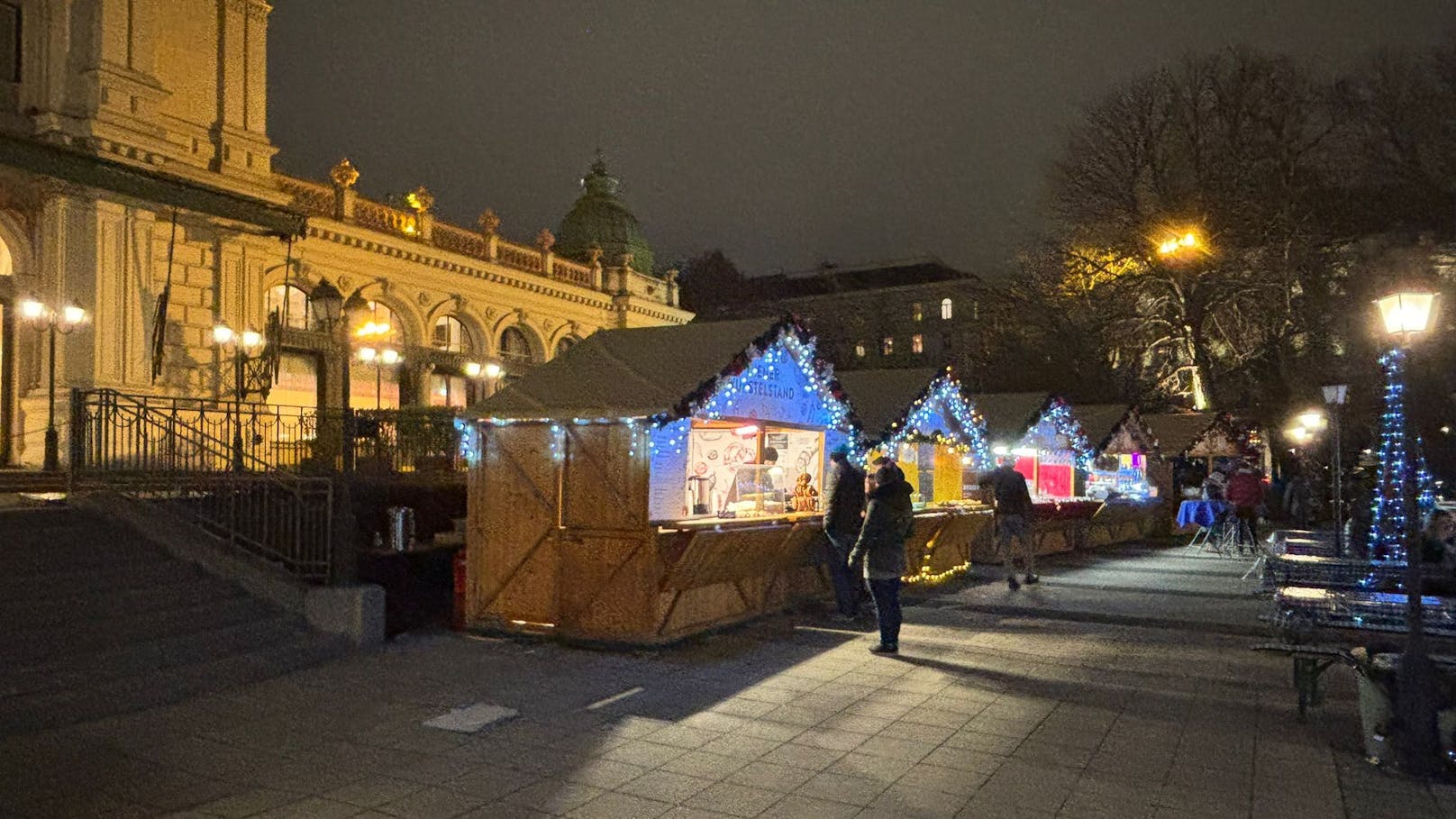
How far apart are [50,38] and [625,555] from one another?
15927 mm

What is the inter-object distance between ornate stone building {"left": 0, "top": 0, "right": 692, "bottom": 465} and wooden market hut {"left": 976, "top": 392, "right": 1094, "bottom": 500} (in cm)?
1190

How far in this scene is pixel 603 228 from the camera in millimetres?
37000

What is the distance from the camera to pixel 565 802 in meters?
5.39

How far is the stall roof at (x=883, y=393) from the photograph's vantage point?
14048 mm

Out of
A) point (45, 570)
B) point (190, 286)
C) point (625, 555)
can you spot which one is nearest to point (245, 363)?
point (190, 286)

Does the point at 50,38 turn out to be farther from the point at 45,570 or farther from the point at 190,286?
the point at 45,570

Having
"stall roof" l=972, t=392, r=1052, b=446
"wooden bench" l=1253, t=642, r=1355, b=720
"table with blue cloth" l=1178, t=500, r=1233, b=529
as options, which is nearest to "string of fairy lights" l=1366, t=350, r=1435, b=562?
"wooden bench" l=1253, t=642, r=1355, b=720

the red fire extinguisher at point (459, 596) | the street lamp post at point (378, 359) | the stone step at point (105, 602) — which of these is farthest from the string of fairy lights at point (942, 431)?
the street lamp post at point (378, 359)

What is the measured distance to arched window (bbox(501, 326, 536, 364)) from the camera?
30.5 metres

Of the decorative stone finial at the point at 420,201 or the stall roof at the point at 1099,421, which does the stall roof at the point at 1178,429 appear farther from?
the decorative stone finial at the point at 420,201

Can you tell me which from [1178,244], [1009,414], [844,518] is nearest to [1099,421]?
[1009,414]

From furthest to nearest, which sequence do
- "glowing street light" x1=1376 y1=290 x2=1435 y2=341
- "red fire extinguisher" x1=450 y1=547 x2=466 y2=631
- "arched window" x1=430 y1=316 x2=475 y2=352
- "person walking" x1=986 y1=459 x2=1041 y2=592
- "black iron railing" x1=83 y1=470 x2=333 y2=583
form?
"arched window" x1=430 y1=316 x2=475 y2=352
"person walking" x1=986 y1=459 x2=1041 y2=592
"red fire extinguisher" x1=450 y1=547 x2=466 y2=631
"black iron railing" x1=83 y1=470 x2=333 y2=583
"glowing street light" x1=1376 y1=290 x2=1435 y2=341

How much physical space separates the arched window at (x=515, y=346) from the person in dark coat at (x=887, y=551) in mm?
21976

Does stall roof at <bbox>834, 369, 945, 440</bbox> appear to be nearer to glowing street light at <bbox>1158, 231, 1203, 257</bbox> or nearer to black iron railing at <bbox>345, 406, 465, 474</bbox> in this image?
black iron railing at <bbox>345, 406, 465, 474</bbox>
